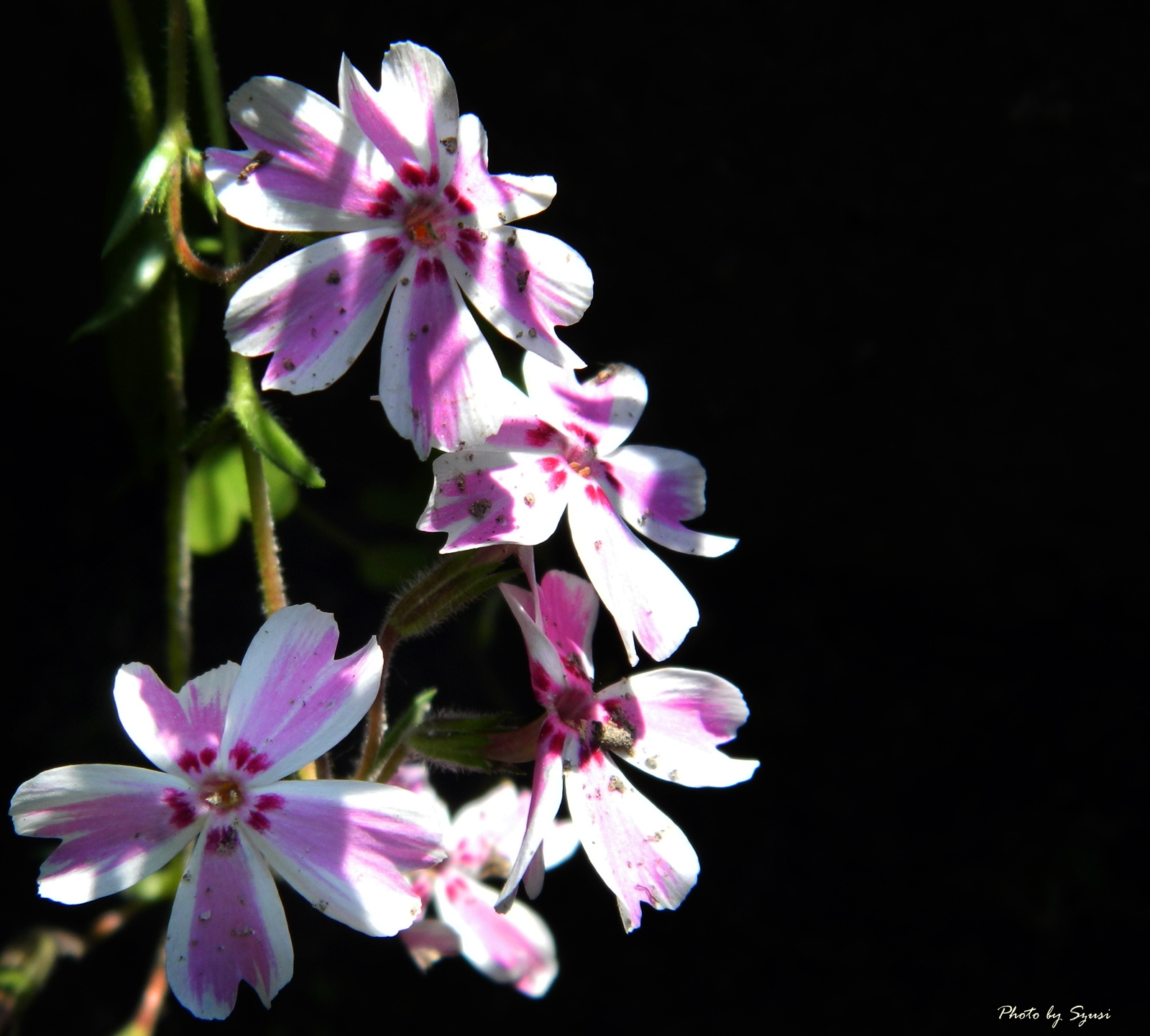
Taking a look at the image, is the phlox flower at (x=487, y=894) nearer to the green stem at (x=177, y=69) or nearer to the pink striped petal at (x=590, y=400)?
the pink striped petal at (x=590, y=400)

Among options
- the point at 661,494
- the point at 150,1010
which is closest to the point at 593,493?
the point at 661,494

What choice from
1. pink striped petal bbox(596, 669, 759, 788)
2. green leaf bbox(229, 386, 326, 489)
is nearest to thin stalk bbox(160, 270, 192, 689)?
green leaf bbox(229, 386, 326, 489)

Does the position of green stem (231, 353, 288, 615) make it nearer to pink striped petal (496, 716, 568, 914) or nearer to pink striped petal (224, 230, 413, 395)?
pink striped petal (224, 230, 413, 395)

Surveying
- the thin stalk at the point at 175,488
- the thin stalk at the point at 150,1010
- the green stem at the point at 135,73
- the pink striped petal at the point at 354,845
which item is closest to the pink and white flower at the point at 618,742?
the pink striped petal at the point at 354,845

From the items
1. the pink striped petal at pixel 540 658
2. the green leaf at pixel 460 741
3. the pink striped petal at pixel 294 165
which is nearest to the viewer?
the pink striped petal at pixel 294 165

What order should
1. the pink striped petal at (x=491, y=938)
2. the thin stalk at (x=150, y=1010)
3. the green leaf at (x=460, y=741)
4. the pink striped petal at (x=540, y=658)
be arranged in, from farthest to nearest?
1. the thin stalk at (x=150, y=1010)
2. the pink striped petal at (x=491, y=938)
3. the green leaf at (x=460, y=741)
4. the pink striped petal at (x=540, y=658)

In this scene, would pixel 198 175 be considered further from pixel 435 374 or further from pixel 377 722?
pixel 377 722
